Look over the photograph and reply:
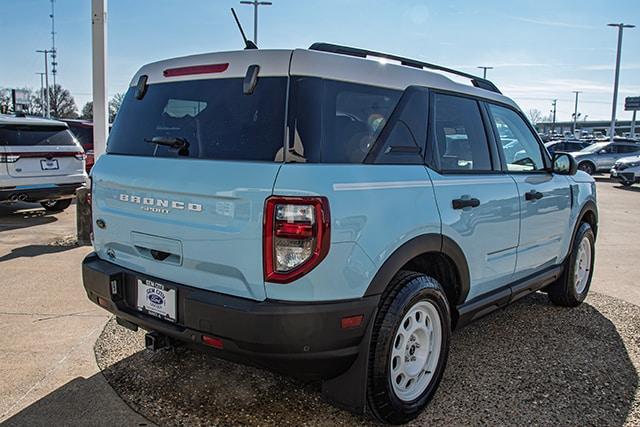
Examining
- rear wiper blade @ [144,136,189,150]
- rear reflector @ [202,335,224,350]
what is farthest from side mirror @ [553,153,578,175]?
rear reflector @ [202,335,224,350]

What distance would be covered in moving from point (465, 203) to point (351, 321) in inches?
44.7

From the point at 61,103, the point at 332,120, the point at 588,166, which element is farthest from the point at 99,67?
the point at 61,103

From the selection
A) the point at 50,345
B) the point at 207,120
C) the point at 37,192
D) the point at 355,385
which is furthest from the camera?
the point at 37,192

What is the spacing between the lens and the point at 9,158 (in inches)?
326

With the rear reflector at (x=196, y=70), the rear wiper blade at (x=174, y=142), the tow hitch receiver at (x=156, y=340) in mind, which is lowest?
the tow hitch receiver at (x=156, y=340)

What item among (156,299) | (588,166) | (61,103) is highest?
(61,103)

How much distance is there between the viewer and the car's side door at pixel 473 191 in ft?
10.2

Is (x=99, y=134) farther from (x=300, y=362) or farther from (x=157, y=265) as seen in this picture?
(x=300, y=362)

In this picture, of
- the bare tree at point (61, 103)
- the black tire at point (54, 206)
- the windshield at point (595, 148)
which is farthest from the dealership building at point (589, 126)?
the black tire at point (54, 206)

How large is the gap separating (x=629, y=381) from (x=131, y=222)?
3272 mm

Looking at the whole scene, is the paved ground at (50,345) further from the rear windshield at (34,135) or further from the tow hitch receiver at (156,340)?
the rear windshield at (34,135)

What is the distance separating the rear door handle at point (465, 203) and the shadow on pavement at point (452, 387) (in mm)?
1148

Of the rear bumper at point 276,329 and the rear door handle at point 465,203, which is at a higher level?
the rear door handle at point 465,203

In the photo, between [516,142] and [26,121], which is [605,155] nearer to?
[516,142]
